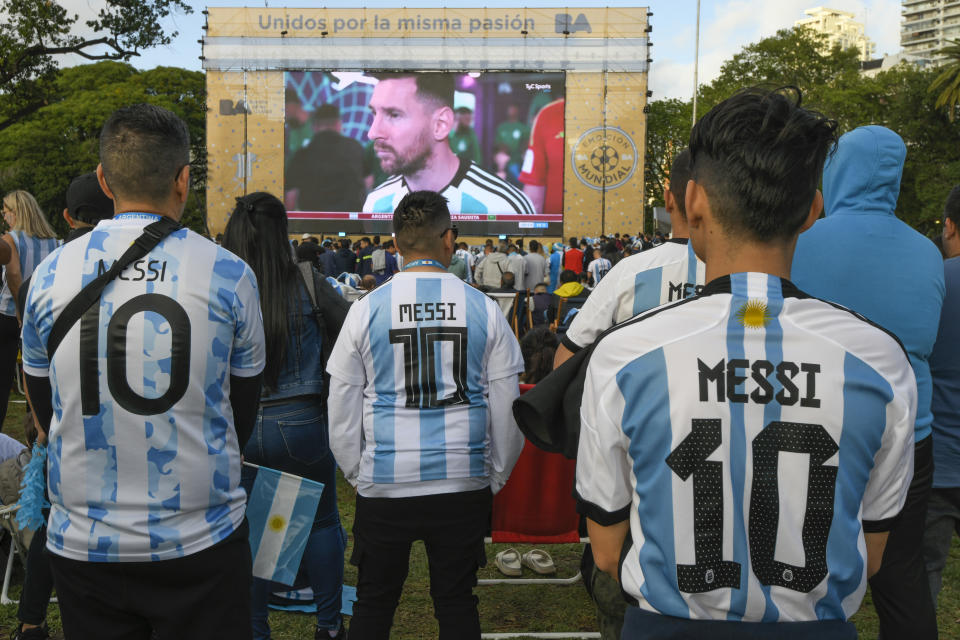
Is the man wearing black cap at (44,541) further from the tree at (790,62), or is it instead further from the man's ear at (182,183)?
the tree at (790,62)

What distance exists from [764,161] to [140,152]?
63.2 inches

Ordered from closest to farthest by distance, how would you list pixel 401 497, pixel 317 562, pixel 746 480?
1. pixel 746 480
2. pixel 401 497
3. pixel 317 562

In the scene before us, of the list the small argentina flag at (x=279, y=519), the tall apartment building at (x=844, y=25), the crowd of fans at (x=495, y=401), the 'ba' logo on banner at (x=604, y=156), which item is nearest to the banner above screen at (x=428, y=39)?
the 'ba' logo on banner at (x=604, y=156)

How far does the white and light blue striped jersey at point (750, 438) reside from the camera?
4.54 feet

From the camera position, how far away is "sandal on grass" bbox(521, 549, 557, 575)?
4.60 m

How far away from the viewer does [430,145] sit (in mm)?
32250

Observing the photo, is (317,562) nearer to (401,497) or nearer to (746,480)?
(401,497)

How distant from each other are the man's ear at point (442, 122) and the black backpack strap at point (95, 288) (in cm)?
3085

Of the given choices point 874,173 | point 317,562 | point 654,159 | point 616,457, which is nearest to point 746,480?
point 616,457

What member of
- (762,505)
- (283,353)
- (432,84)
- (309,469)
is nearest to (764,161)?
(762,505)

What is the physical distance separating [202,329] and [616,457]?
3.88 ft

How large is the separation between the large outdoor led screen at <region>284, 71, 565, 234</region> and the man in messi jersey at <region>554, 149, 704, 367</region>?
29268 mm

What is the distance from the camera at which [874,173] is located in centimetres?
259

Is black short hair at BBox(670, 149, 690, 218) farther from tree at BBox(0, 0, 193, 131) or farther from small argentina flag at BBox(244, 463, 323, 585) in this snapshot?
tree at BBox(0, 0, 193, 131)
